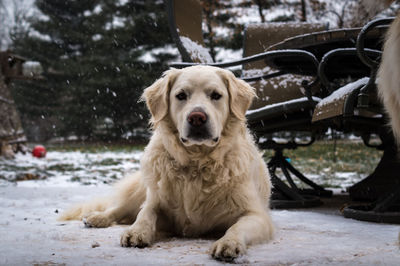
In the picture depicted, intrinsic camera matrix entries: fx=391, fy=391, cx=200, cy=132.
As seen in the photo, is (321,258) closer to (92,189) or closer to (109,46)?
(92,189)

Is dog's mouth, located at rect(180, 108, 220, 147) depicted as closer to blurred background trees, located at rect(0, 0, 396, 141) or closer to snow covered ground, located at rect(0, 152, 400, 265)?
snow covered ground, located at rect(0, 152, 400, 265)

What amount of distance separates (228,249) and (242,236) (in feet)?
0.63

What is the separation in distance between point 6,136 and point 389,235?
306 inches

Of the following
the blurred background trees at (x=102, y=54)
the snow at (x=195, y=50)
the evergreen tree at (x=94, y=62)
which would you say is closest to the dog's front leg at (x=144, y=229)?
the snow at (x=195, y=50)

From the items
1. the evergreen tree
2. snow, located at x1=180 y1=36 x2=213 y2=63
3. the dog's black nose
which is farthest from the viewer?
the evergreen tree

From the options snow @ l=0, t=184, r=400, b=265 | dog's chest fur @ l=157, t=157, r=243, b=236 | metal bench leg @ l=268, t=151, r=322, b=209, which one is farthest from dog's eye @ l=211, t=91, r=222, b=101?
metal bench leg @ l=268, t=151, r=322, b=209

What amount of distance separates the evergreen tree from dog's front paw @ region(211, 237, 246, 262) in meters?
15.6

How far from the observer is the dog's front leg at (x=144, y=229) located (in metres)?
1.96

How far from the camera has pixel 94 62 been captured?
1812cm

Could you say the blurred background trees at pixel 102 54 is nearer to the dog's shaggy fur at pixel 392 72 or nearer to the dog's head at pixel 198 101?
the dog's head at pixel 198 101

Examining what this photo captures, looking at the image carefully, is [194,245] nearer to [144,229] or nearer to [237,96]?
[144,229]

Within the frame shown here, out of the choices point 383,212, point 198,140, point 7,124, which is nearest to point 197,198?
point 198,140

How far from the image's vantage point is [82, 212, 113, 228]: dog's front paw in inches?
103

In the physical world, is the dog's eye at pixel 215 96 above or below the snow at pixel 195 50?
below
